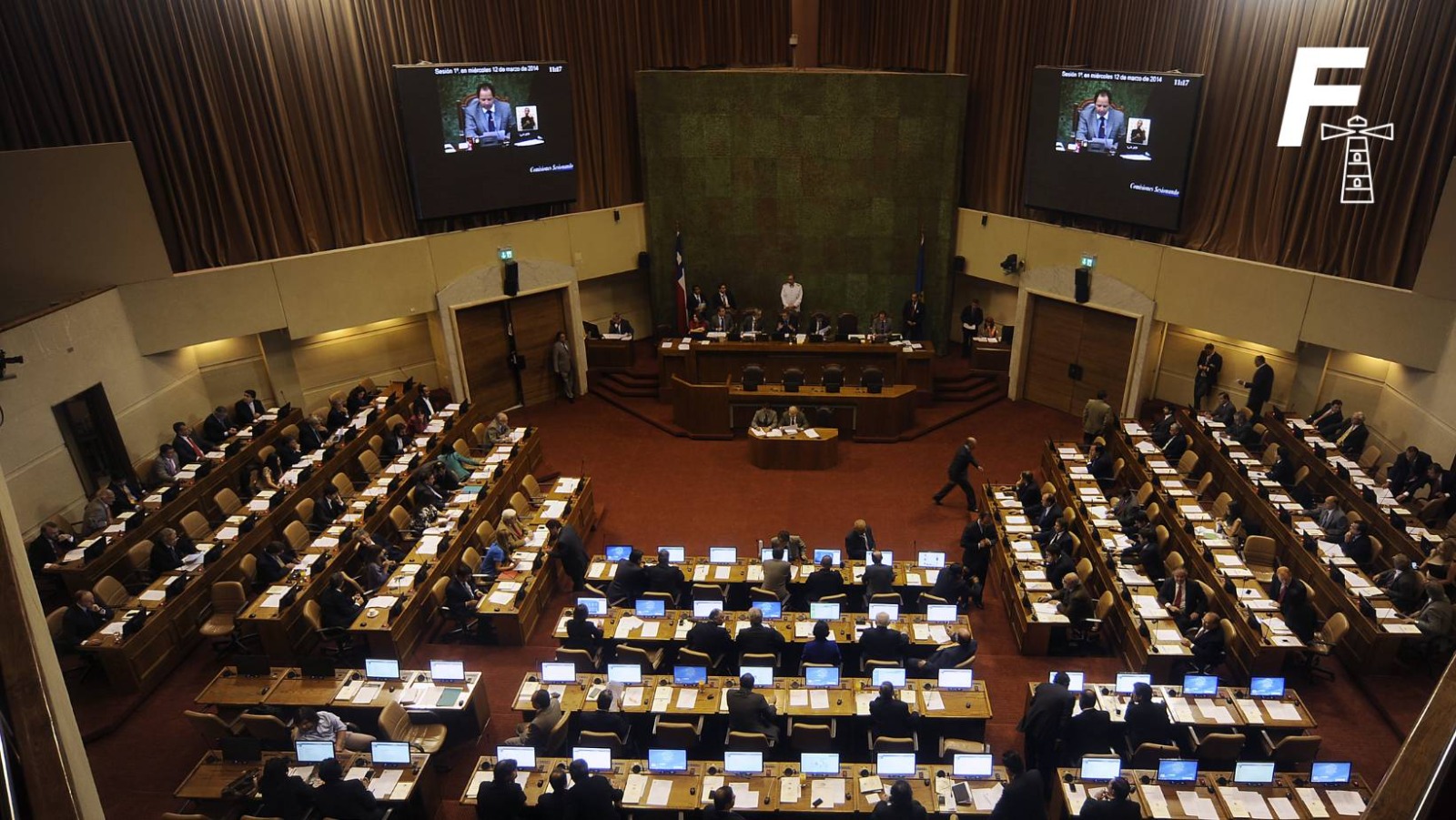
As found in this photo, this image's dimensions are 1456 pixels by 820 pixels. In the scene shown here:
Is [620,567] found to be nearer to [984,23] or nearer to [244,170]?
[244,170]

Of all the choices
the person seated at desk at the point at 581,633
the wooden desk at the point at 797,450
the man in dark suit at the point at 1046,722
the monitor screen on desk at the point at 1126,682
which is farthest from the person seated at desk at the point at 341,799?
the wooden desk at the point at 797,450

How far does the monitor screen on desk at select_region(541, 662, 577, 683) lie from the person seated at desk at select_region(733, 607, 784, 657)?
5.70ft

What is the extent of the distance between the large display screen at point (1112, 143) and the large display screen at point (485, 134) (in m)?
9.09

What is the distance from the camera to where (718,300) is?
1916 cm

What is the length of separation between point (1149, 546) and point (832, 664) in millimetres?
4612

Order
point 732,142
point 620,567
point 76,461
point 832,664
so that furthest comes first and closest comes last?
point 732,142, point 76,461, point 620,567, point 832,664

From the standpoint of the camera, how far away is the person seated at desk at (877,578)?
10.3m

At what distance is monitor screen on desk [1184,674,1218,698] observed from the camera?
8.41 meters

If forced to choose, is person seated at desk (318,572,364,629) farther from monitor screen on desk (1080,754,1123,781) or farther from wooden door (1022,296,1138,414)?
wooden door (1022,296,1138,414)

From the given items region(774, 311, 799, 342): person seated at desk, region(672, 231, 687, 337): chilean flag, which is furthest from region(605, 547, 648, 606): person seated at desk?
region(672, 231, 687, 337): chilean flag

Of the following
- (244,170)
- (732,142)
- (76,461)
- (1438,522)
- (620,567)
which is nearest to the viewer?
(620,567)

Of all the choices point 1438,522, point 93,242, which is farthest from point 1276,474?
point 93,242

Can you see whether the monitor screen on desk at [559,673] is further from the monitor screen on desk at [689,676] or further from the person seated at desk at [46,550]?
the person seated at desk at [46,550]

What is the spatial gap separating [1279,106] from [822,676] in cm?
1140
